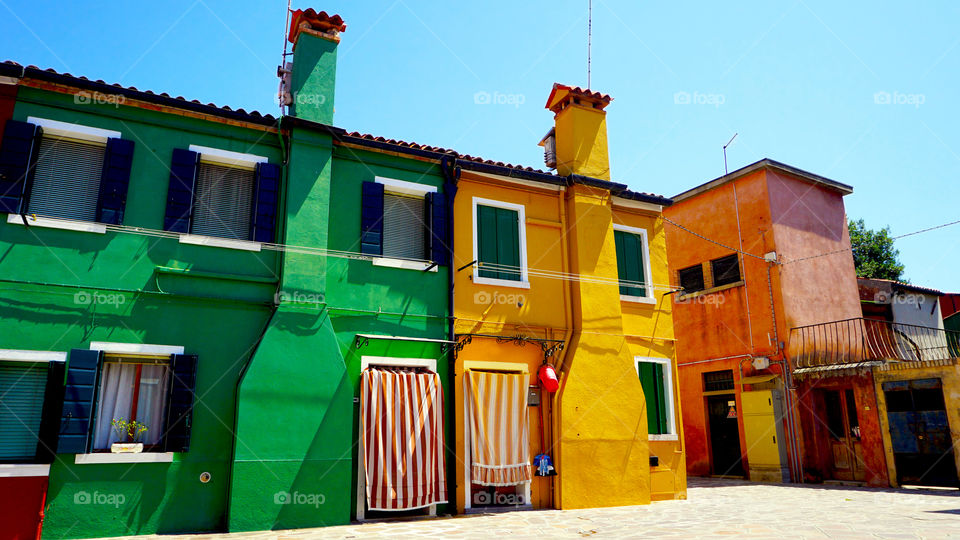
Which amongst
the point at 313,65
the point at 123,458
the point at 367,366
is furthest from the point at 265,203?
the point at 123,458

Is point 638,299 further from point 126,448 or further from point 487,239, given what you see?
Answer: point 126,448

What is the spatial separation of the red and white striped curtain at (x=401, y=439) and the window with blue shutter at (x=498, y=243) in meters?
2.64

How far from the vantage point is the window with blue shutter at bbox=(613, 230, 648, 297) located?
1372cm

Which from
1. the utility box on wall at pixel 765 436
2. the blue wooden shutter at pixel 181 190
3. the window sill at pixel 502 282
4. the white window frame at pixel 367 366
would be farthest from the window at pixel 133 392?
the utility box on wall at pixel 765 436

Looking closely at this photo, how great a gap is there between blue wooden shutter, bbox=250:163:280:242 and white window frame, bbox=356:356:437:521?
8.64ft

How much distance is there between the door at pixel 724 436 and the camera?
1766cm

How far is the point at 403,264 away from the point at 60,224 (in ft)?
17.3

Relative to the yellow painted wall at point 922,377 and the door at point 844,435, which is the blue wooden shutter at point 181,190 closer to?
the yellow painted wall at point 922,377

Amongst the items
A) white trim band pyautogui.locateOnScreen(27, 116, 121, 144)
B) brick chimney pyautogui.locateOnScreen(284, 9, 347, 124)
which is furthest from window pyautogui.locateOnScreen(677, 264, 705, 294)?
white trim band pyautogui.locateOnScreen(27, 116, 121, 144)

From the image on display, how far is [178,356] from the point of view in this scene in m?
9.16

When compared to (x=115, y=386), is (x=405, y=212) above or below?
above

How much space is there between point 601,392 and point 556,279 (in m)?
2.44

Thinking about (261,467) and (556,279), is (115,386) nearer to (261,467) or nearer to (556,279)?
(261,467)

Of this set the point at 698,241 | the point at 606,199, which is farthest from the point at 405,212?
the point at 698,241
